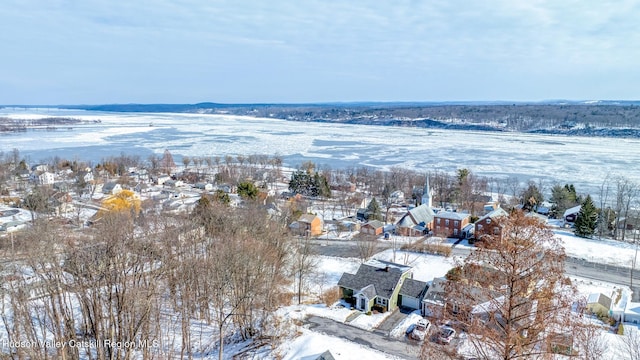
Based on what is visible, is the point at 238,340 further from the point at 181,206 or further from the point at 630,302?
the point at 181,206

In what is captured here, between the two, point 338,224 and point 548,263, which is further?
point 338,224

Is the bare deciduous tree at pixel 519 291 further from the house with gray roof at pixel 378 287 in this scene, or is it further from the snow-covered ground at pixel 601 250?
the snow-covered ground at pixel 601 250

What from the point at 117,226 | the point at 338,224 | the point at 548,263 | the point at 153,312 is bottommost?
the point at 338,224

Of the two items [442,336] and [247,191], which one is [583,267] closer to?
[442,336]

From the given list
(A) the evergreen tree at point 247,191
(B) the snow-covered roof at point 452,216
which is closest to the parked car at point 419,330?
(B) the snow-covered roof at point 452,216

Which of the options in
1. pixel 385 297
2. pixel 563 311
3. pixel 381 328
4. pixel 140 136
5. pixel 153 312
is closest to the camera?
pixel 563 311

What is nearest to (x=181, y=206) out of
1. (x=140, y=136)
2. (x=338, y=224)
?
(x=338, y=224)
